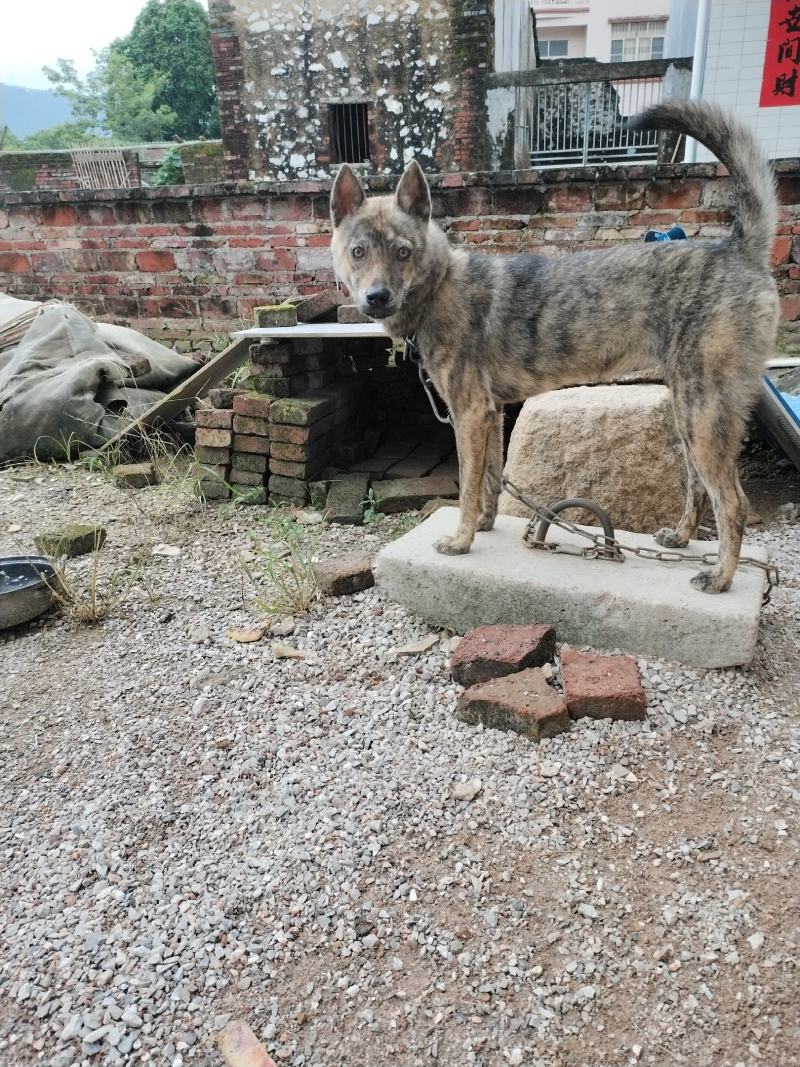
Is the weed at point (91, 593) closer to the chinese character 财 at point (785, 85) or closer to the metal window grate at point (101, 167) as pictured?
the chinese character 财 at point (785, 85)

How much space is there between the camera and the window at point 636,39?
33.2 m

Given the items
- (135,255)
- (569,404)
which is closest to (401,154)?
(135,255)

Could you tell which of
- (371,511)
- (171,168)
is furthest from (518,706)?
(171,168)

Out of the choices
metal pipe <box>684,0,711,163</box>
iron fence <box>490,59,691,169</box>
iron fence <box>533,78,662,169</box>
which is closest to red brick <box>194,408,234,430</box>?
metal pipe <box>684,0,711,163</box>

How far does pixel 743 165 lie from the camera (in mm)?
2756

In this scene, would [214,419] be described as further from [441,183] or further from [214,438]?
[441,183]

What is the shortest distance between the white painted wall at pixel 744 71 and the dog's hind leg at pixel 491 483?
6.83 metres

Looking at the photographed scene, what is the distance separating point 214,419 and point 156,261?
144 inches

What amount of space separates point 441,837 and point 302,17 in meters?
15.6

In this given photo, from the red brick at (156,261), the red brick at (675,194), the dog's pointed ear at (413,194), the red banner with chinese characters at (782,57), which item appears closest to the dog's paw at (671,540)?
the dog's pointed ear at (413,194)

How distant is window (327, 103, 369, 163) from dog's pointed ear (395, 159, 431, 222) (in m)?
12.3

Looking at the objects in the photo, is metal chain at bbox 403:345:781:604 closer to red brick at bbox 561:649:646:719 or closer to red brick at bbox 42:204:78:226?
red brick at bbox 561:649:646:719

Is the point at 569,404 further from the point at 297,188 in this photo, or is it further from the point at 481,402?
the point at 297,188

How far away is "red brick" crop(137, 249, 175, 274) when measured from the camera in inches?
306
